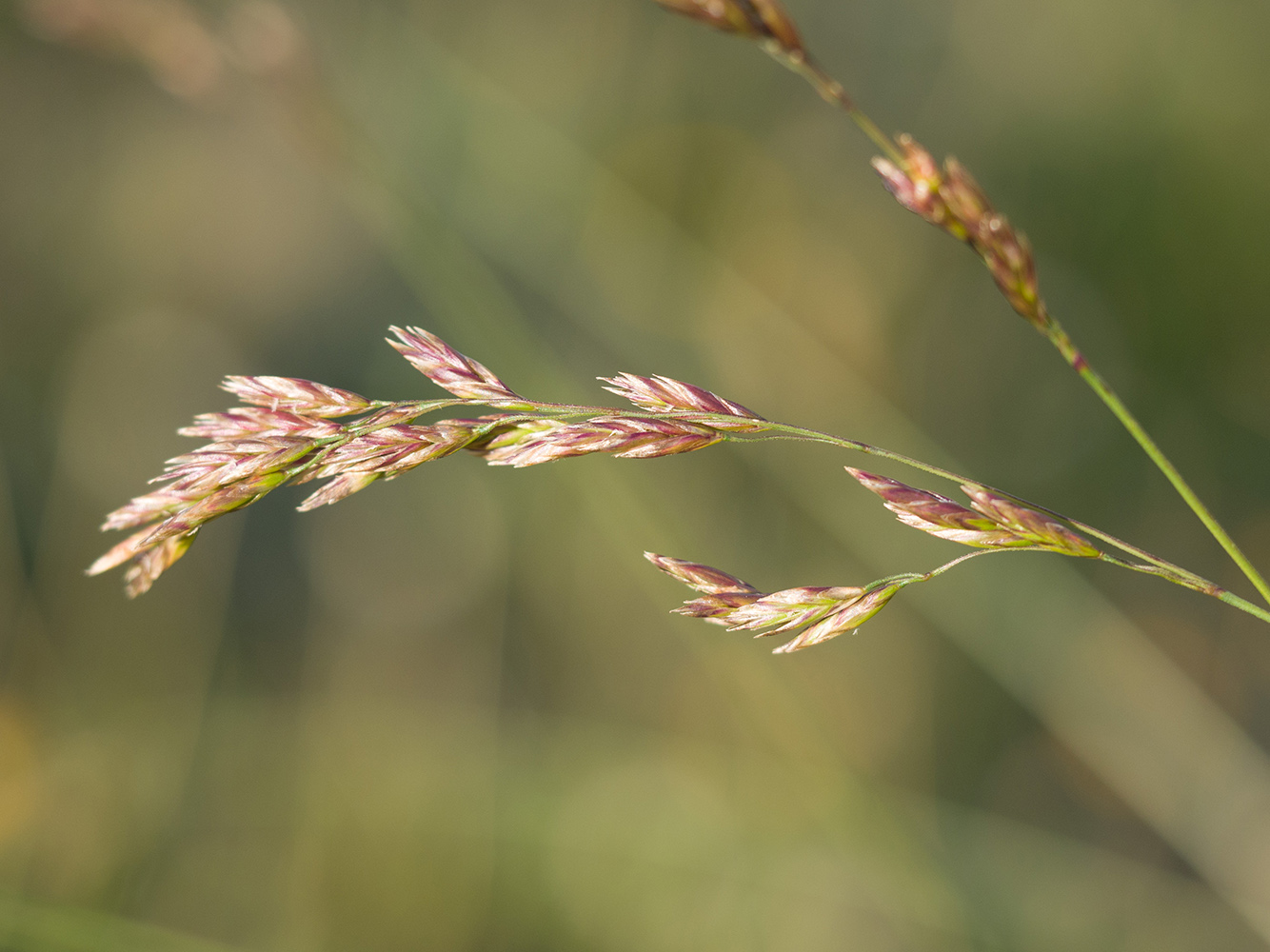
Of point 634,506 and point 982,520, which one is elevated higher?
point 634,506

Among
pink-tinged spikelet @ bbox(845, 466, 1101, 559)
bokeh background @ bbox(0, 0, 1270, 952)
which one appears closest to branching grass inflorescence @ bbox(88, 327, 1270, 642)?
pink-tinged spikelet @ bbox(845, 466, 1101, 559)

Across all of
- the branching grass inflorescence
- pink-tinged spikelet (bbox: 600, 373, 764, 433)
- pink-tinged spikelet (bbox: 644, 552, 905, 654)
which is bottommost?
pink-tinged spikelet (bbox: 644, 552, 905, 654)

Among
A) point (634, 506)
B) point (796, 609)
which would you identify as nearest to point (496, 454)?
point (796, 609)

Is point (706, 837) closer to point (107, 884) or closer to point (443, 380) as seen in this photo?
point (107, 884)

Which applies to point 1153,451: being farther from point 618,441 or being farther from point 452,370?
point 452,370

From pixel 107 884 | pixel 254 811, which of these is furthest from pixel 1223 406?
pixel 107 884

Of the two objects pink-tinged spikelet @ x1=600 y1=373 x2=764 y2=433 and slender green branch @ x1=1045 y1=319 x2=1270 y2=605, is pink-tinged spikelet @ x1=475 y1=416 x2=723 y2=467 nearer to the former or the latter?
pink-tinged spikelet @ x1=600 y1=373 x2=764 y2=433

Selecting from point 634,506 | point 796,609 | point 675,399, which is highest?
point 634,506

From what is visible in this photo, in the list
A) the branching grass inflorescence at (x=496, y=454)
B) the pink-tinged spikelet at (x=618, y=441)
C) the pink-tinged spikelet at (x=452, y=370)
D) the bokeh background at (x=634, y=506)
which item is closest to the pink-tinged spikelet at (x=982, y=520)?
the branching grass inflorescence at (x=496, y=454)
